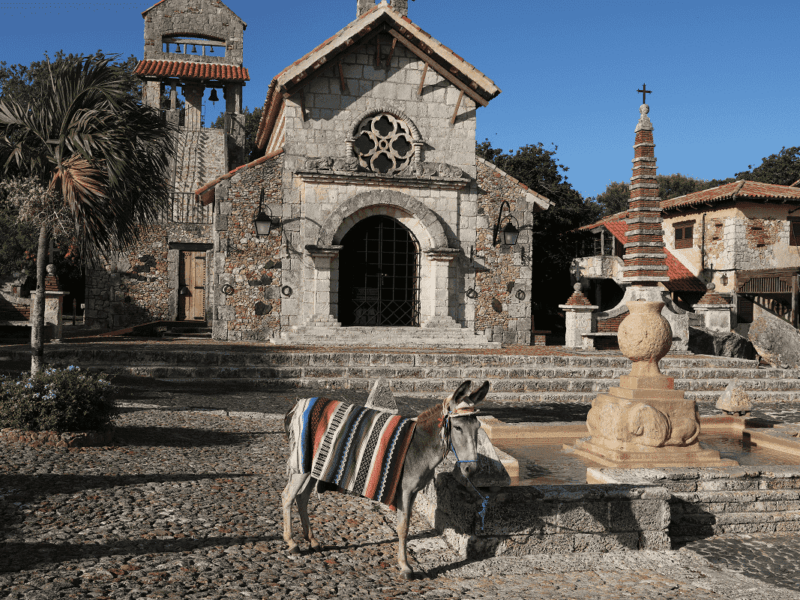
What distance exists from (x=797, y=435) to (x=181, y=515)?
630cm

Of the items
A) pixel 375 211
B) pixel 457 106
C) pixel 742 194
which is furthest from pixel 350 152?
pixel 742 194

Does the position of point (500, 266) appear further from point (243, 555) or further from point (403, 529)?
point (243, 555)

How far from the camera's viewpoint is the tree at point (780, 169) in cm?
3891

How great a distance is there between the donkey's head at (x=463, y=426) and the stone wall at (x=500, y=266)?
12.7m

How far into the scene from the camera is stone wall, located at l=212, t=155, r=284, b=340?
15.2 m

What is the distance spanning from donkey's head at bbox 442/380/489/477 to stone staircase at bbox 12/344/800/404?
7.40 metres

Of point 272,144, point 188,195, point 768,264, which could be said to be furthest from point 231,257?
point 768,264

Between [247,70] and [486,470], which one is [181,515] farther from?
[247,70]

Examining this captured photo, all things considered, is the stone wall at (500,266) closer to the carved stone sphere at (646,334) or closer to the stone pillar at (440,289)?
the stone pillar at (440,289)

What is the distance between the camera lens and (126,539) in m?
4.30

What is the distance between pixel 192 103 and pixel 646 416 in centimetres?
2724

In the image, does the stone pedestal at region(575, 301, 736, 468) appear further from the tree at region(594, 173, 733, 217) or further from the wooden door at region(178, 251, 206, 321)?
the tree at region(594, 173, 733, 217)

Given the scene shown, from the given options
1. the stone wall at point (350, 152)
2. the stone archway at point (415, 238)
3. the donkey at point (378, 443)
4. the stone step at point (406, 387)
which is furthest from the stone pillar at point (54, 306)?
the donkey at point (378, 443)

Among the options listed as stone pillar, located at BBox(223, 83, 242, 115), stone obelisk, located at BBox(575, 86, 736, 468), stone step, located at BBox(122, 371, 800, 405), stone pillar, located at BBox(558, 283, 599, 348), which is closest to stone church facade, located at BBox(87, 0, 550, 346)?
stone pillar, located at BBox(558, 283, 599, 348)
